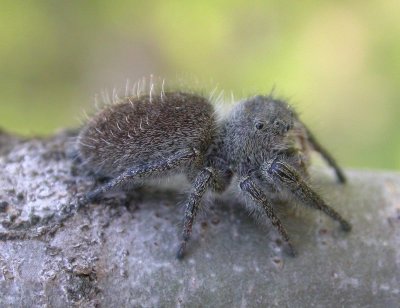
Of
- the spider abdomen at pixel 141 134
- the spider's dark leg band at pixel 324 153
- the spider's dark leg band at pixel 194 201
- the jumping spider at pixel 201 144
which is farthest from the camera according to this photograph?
the spider's dark leg band at pixel 324 153

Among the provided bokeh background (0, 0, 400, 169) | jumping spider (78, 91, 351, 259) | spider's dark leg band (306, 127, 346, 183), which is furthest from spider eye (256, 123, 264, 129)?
bokeh background (0, 0, 400, 169)

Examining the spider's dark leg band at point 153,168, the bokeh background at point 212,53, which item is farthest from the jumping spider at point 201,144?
the bokeh background at point 212,53

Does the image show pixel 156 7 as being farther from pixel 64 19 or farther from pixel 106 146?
pixel 106 146

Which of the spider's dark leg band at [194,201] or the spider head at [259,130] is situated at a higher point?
the spider head at [259,130]

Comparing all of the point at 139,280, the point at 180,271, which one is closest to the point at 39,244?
the point at 139,280

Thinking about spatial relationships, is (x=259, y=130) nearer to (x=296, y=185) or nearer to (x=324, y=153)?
(x=296, y=185)

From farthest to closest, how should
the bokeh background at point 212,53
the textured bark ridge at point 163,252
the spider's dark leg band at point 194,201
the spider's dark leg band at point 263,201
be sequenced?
the bokeh background at point 212,53 < the spider's dark leg band at point 263,201 < the spider's dark leg band at point 194,201 < the textured bark ridge at point 163,252

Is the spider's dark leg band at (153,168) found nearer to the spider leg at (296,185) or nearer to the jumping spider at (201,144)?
the jumping spider at (201,144)
